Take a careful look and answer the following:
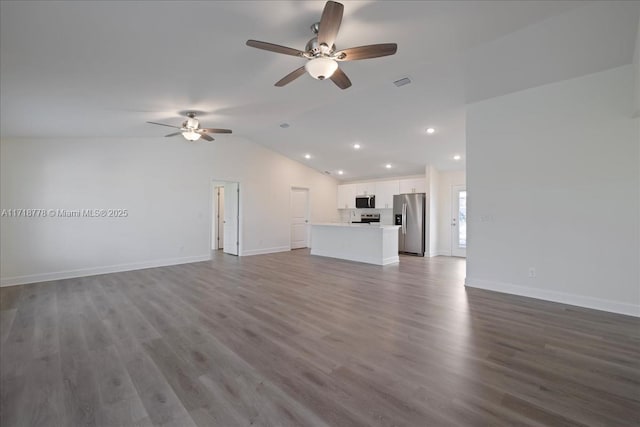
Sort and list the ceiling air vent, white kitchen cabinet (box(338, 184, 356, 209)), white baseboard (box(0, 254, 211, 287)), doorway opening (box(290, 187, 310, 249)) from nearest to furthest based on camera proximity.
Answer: the ceiling air vent < white baseboard (box(0, 254, 211, 287)) < doorway opening (box(290, 187, 310, 249)) < white kitchen cabinet (box(338, 184, 356, 209))

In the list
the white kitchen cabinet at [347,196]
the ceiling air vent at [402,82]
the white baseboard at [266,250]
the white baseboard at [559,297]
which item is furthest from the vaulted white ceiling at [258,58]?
the white kitchen cabinet at [347,196]

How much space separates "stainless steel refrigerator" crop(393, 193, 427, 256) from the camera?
7957mm

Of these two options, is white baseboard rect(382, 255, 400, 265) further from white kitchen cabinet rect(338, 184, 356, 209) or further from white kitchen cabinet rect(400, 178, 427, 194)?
white kitchen cabinet rect(338, 184, 356, 209)

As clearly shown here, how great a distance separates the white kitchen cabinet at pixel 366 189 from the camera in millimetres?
9211

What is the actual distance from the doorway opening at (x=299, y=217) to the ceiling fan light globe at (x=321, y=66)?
22.5ft

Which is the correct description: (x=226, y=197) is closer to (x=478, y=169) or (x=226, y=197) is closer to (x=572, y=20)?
(x=478, y=169)

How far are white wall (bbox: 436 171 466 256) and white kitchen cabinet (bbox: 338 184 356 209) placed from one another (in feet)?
9.35

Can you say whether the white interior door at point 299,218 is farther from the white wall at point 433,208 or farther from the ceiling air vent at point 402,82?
the ceiling air vent at point 402,82

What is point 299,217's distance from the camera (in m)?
9.60

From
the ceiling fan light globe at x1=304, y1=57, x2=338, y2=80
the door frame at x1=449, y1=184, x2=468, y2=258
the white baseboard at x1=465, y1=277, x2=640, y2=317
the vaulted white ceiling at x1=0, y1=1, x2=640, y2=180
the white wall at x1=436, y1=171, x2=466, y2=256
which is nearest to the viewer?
the vaulted white ceiling at x1=0, y1=1, x2=640, y2=180

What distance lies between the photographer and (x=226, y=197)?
8375 mm

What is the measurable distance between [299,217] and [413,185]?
3866mm

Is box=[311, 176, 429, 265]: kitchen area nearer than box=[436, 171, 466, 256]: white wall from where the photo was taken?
Yes

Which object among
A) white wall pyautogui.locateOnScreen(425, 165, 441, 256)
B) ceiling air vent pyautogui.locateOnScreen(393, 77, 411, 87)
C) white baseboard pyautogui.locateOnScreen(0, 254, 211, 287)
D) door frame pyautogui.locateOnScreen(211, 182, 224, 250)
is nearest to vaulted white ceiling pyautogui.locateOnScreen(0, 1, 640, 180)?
ceiling air vent pyautogui.locateOnScreen(393, 77, 411, 87)
